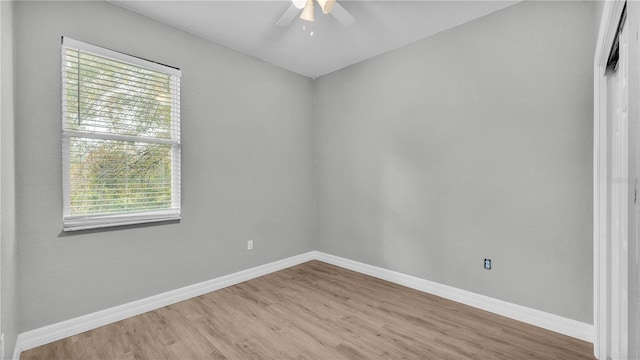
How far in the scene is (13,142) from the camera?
1885 millimetres

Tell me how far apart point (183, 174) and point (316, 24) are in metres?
2.01

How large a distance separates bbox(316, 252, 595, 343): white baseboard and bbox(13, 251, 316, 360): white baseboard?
4.75ft

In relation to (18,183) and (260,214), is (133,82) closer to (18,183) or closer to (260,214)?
(18,183)

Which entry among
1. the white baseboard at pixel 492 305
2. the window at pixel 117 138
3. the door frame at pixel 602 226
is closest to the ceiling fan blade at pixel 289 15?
the window at pixel 117 138

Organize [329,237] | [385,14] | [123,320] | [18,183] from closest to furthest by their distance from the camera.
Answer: [18,183] < [123,320] < [385,14] < [329,237]

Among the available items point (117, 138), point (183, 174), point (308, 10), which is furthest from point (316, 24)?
point (117, 138)

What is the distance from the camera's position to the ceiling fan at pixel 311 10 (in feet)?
6.85

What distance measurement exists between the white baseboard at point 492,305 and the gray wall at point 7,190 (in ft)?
10.0

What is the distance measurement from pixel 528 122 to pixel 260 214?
9.56 ft

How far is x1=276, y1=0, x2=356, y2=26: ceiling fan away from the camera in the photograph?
209cm

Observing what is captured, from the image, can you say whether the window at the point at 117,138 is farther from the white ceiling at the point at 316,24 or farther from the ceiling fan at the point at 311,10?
the ceiling fan at the point at 311,10

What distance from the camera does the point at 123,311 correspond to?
7.98 feet

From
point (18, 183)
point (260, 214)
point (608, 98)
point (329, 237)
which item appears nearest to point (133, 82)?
point (18, 183)

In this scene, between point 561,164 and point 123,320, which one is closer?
point 561,164
